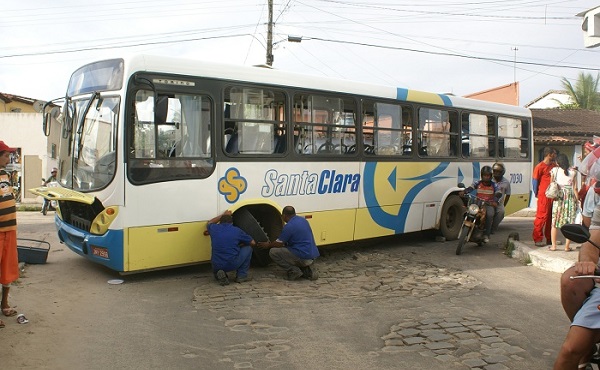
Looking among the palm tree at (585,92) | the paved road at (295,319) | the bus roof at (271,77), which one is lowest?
the paved road at (295,319)

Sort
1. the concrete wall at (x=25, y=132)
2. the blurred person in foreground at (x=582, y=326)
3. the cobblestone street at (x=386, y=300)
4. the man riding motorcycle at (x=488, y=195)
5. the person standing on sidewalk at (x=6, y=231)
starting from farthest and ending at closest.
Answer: the concrete wall at (x=25, y=132) → the man riding motorcycle at (x=488, y=195) → the person standing on sidewalk at (x=6, y=231) → the cobblestone street at (x=386, y=300) → the blurred person in foreground at (x=582, y=326)

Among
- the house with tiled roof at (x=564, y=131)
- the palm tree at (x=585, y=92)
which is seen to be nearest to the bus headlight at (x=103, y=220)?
the house with tiled roof at (x=564, y=131)

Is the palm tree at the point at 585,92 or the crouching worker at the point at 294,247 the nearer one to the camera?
the crouching worker at the point at 294,247

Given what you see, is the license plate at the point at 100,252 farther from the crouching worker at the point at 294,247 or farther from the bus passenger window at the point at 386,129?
the bus passenger window at the point at 386,129

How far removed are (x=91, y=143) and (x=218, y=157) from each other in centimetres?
174

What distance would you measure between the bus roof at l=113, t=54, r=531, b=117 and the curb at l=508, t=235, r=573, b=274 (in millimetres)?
3294

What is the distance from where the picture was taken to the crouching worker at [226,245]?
277 inches

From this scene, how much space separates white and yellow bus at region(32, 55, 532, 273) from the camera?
682 centimetres

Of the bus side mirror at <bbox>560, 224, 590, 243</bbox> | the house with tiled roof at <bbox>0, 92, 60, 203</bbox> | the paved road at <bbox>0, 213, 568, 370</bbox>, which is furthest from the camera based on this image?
the house with tiled roof at <bbox>0, 92, 60, 203</bbox>

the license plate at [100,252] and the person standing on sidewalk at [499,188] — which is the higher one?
the person standing on sidewalk at [499,188]

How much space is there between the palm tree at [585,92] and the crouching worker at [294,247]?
104 ft

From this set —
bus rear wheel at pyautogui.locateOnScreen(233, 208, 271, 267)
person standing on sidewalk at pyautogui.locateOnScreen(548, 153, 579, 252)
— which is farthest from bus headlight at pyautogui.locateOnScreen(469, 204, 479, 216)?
bus rear wheel at pyautogui.locateOnScreen(233, 208, 271, 267)

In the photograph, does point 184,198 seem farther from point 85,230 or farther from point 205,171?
point 85,230

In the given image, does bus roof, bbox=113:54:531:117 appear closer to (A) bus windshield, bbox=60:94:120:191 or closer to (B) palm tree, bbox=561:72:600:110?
(A) bus windshield, bbox=60:94:120:191
